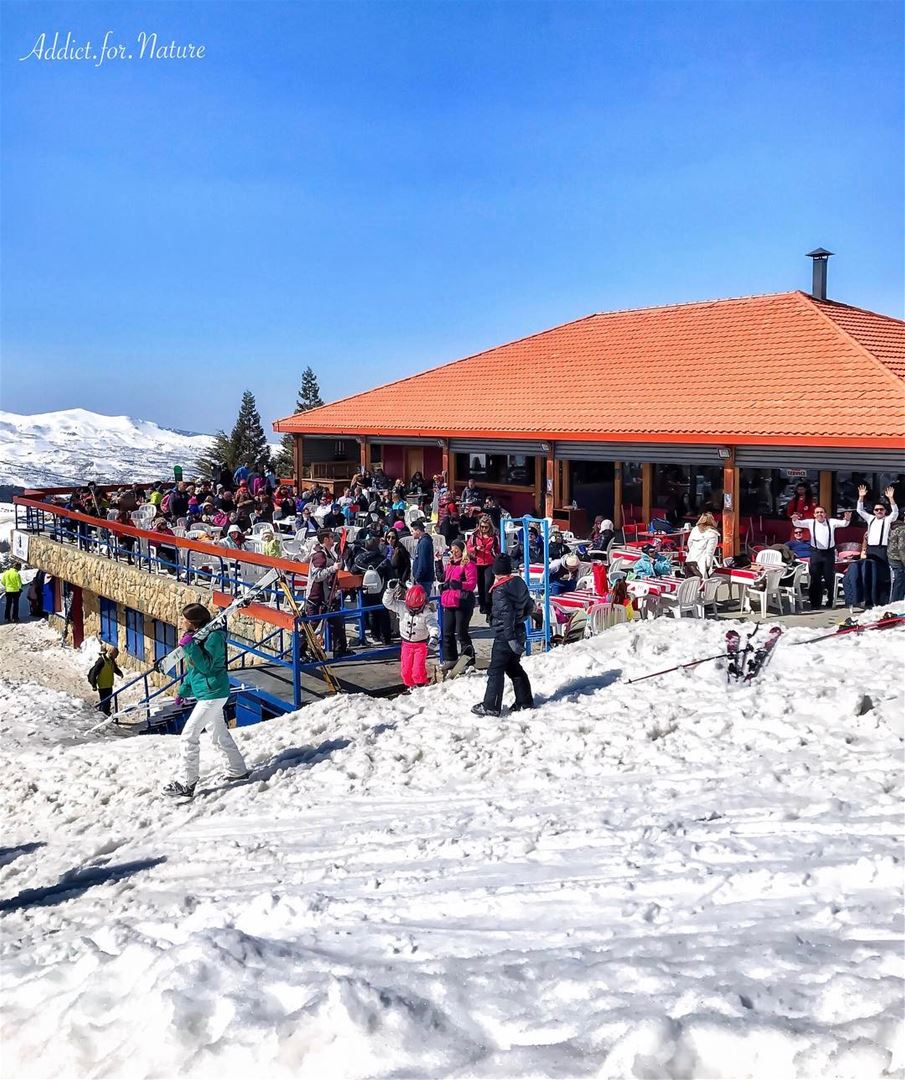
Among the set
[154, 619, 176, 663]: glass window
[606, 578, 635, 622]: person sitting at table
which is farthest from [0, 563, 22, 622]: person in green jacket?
[606, 578, 635, 622]: person sitting at table

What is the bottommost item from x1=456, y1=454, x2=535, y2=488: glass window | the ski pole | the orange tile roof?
the ski pole

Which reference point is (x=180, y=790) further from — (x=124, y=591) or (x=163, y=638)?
(x=124, y=591)

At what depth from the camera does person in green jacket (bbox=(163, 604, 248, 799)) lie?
7883mm

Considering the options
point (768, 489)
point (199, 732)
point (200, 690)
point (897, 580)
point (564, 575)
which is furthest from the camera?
point (768, 489)

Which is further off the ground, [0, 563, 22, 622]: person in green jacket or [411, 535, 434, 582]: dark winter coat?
[411, 535, 434, 582]: dark winter coat

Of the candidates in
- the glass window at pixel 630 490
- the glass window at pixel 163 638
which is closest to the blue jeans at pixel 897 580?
the glass window at pixel 630 490

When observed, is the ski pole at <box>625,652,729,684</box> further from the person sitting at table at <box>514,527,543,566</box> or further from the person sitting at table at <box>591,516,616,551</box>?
the person sitting at table at <box>591,516,616,551</box>

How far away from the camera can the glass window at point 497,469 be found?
73.1ft

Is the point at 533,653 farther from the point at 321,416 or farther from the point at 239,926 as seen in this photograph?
the point at 321,416

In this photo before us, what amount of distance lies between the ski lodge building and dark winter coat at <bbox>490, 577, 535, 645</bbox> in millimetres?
8417

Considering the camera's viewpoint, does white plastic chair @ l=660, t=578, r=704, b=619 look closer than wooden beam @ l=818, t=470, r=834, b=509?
Yes

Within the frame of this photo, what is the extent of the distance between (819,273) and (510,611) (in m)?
17.6

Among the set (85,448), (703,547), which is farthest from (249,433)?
(703,547)

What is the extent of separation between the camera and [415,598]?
994cm
